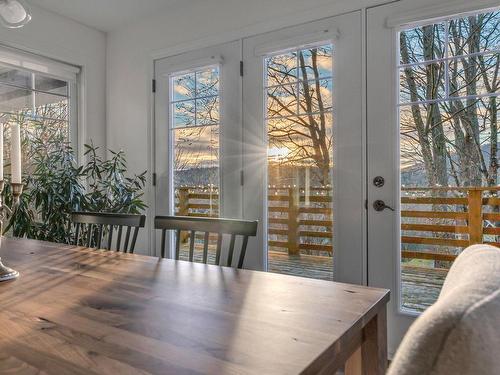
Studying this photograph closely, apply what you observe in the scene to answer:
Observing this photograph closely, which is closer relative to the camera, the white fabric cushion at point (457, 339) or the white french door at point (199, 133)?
the white fabric cushion at point (457, 339)

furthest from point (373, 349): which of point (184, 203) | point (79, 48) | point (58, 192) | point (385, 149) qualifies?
point (79, 48)

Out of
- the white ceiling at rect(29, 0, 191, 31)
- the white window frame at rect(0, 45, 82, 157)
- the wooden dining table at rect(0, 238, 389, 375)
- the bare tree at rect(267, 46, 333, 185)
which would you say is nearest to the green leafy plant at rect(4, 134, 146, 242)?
the white window frame at rect(0, 45, 82, 157)

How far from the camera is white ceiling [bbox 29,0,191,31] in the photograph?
3141 millimetres

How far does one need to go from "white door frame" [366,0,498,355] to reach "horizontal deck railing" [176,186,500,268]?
0.08 metres

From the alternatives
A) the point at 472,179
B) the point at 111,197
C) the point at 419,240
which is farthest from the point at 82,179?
the point at 472,179

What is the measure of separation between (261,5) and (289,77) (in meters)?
0.60

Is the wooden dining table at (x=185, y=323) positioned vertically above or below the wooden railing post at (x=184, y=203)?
below

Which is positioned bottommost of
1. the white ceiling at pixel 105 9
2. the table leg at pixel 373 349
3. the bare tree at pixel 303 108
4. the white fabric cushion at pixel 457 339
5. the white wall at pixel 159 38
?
the table leg at pixel 373 349

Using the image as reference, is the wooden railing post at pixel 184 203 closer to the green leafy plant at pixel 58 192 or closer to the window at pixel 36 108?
the green leafy plant at pixel 58 192

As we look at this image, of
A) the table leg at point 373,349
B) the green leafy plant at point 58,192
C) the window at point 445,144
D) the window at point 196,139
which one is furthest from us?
the window at point 196,139

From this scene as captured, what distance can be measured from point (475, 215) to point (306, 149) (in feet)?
3.47

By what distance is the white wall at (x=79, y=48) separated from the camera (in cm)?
313

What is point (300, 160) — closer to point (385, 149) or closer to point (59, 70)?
point (385, 149)

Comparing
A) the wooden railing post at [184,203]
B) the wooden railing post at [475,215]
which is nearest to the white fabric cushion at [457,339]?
the wooden railing post at [475,215]
